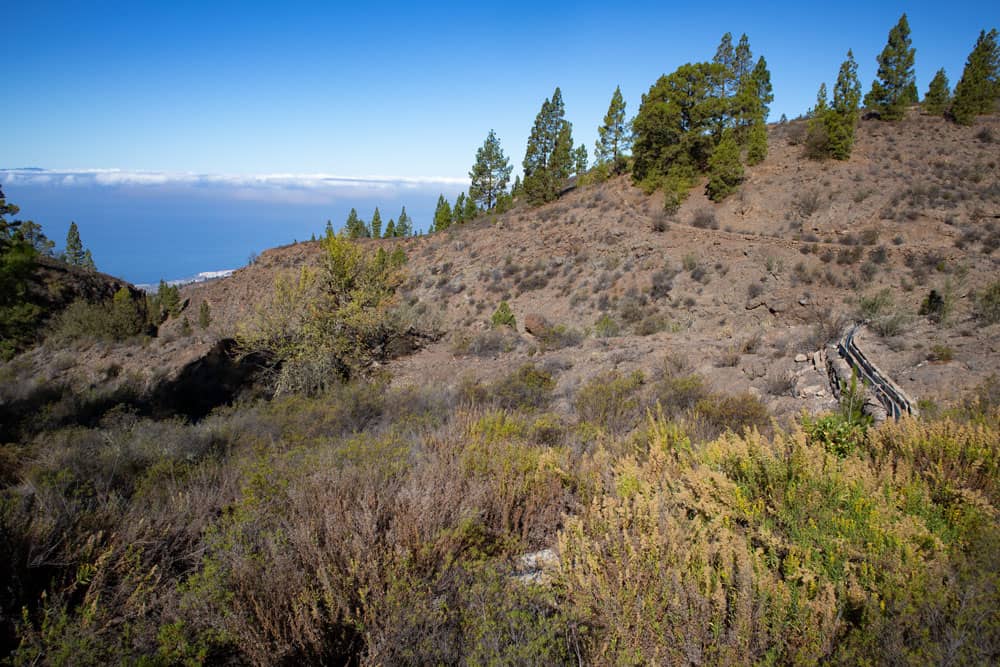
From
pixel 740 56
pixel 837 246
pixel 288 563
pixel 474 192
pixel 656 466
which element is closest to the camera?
pixel 288 563

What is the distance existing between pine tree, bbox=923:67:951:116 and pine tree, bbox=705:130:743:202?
17502 mm

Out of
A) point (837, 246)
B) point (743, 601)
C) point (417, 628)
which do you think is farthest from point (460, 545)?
point (837, 246)

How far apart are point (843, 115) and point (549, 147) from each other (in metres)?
21.3

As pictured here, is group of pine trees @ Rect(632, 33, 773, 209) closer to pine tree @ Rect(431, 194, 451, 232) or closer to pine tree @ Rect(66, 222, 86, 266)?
pine tree @ Rect(431, 194, 451, 232)

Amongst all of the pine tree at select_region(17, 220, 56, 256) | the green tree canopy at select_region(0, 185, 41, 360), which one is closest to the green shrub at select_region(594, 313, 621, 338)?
the green tree canopy at select_region(0, 185, 41, 360)

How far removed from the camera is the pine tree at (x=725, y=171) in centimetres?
2759

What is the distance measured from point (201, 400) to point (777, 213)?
91.4 ft

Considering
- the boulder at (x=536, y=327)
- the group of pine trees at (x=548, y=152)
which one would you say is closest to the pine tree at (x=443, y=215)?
the group of pine trees at (x=548, y=152)

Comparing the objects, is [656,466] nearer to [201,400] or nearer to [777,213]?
[201,400]

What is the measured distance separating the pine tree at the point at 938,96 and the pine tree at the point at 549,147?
25.6 meters

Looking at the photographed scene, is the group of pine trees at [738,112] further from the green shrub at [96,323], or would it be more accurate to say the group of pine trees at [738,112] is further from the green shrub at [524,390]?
the green shrub at [96,323]

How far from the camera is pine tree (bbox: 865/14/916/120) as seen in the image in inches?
1272

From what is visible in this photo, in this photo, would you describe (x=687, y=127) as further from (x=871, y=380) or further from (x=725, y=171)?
(x=871, y=380)

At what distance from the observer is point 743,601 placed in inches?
88.4
